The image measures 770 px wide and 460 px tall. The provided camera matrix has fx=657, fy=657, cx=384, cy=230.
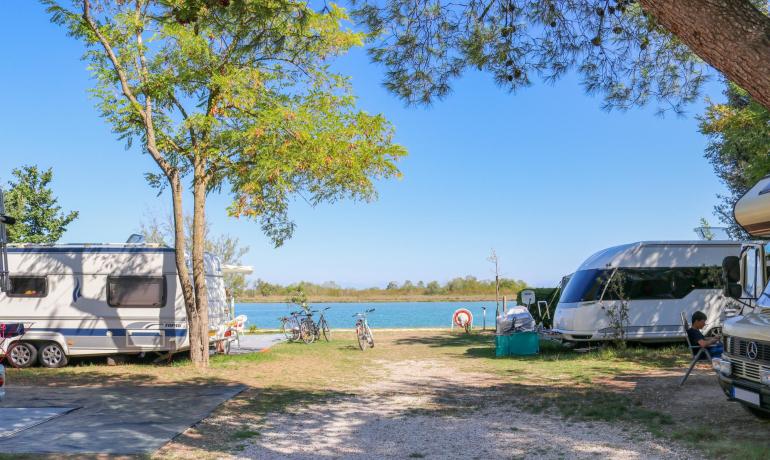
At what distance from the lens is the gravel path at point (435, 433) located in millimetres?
5625

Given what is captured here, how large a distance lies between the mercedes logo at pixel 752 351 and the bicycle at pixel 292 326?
1366 centimetres

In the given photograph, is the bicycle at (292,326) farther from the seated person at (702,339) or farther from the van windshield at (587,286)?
the seated person at (702,339)

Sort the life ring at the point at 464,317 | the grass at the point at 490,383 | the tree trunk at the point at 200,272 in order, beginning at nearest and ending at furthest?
1. the grass at the point at 490,383
2. the tree trunk at the point at 200,272
3. the life ring at the point at 464,317

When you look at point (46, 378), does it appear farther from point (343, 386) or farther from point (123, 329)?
point (343, 386)

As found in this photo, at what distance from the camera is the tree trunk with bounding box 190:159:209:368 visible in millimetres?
12298

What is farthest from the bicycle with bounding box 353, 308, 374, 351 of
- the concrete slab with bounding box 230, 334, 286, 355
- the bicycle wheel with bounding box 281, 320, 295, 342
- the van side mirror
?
the van side mirror

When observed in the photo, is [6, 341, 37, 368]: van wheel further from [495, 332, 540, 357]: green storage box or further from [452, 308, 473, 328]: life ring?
[452, 308, 473, 328]: life ring

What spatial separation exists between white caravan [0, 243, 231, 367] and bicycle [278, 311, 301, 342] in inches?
226

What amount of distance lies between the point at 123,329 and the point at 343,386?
17.2ft

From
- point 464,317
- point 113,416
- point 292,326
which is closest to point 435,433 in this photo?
point 113,416

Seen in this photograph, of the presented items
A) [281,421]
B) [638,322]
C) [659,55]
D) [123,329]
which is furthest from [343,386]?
[638,322]

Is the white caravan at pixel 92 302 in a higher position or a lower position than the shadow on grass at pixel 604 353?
higher

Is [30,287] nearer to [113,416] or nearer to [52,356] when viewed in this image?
[52,356]

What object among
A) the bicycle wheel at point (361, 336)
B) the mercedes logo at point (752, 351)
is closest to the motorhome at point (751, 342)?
the mercedes logo at point (752, 351)
